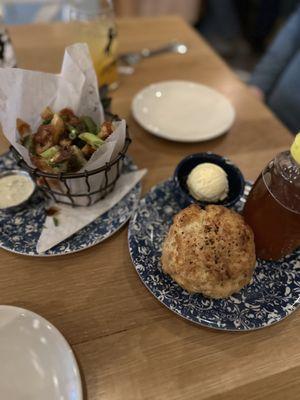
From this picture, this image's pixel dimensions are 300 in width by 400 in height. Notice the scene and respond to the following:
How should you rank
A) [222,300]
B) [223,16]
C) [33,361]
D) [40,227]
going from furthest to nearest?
[223,16], [40,227], [222,300], [33,361]

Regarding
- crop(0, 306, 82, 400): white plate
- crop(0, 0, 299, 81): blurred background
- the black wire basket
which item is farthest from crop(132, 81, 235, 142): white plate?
crop(0, 0, 299, 81): blurred background

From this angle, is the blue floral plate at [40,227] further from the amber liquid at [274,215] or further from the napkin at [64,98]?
the amber liquid at [274,215]

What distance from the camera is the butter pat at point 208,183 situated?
2.84ft

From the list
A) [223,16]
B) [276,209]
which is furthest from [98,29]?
[223,16]

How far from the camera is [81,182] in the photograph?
81 centimetres

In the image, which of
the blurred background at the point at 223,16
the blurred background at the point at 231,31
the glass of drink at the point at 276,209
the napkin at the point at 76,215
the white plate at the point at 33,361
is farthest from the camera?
the blurred background at the point at 223,16

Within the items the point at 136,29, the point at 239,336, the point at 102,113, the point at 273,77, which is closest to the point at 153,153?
the point at 102,113

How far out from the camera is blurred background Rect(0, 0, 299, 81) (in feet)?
9.33

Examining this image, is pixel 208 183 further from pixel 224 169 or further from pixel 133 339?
pixel 133 339

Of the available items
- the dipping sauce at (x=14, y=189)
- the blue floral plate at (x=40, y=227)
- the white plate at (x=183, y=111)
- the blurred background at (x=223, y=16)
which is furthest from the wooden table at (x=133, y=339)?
the blurred background at (x=223, y=16)

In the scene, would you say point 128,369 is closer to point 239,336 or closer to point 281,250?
point 239,336

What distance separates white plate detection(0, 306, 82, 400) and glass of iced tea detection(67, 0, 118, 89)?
3.01 feet

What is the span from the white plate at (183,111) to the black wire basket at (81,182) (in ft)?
0.93

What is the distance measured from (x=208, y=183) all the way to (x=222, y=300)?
29 cm
